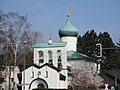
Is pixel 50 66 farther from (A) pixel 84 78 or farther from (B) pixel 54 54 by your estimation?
(A) pixel 84 78

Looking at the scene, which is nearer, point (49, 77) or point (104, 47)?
point (49, 77)

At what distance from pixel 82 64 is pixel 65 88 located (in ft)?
35.6

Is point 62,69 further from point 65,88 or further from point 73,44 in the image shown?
point 73,44

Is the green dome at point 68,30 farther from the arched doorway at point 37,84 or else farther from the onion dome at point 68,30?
the arched doorway at point 37,84

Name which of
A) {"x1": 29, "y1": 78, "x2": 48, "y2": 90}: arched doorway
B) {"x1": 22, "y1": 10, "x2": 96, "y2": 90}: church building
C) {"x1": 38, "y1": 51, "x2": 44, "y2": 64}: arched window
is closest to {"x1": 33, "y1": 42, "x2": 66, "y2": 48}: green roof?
{"x1": 22, "y1": 10, "x2": 96, "y2": 90}: church building

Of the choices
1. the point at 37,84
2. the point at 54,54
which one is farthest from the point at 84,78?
the point at 37,84

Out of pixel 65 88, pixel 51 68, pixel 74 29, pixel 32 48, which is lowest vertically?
pixel 65 88

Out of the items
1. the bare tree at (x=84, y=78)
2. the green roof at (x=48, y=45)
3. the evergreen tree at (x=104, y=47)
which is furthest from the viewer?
the evergreen tree at (x=104, y=47)

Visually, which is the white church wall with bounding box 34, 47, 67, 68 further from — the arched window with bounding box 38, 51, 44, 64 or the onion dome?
the onion dome

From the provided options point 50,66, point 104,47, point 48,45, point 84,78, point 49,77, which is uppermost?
point 104,47

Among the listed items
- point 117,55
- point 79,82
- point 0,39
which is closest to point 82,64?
point 79,82

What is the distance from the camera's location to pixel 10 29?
164 feet

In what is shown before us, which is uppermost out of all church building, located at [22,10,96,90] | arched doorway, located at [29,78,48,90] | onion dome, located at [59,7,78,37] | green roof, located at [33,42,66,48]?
onion dome, located at [59,7,78,37]

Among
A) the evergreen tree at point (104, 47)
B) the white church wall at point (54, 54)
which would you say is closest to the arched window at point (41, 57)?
the white church wall at point (54, 54)
